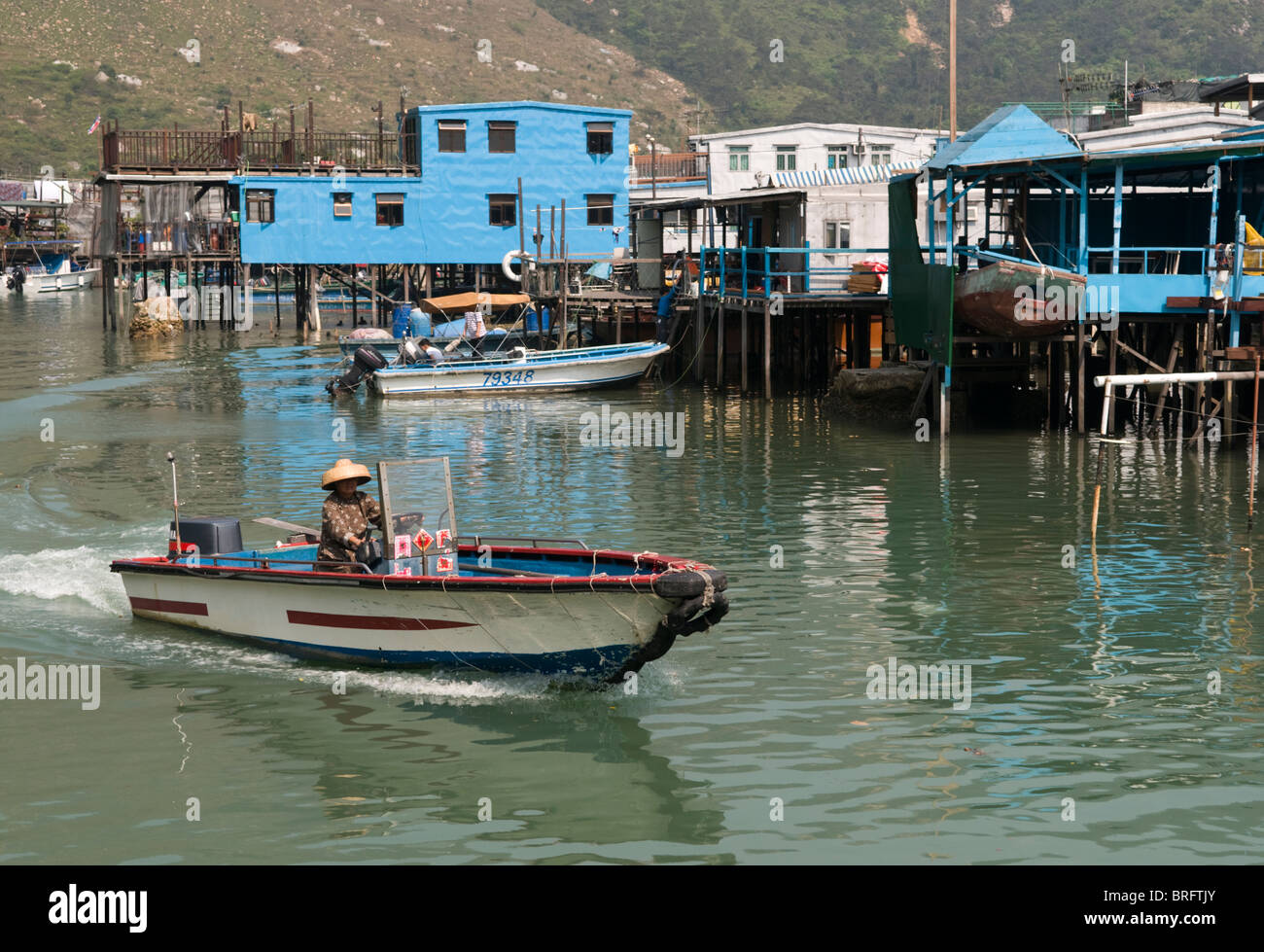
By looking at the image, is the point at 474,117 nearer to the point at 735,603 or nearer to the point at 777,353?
the point at 777,353

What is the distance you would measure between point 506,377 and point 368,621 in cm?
2679

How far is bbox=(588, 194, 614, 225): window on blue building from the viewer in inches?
2296

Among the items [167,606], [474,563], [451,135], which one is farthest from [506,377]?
[474,563]

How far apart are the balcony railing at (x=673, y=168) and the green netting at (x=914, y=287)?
32.7 meters

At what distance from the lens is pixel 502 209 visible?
5809 cm

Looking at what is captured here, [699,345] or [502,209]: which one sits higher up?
[502,209]

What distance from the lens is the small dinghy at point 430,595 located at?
43.7ft

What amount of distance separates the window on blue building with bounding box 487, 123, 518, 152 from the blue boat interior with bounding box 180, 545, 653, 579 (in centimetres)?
4294

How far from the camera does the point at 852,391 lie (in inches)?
1355

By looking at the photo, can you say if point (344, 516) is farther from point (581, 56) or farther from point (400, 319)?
point (581, 56)

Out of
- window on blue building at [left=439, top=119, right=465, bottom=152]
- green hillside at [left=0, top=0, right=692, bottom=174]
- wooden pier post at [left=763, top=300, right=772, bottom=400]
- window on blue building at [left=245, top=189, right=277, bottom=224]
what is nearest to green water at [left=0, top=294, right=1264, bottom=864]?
wooden pier post at [left=763, top=300, right=772, bottom=400]
